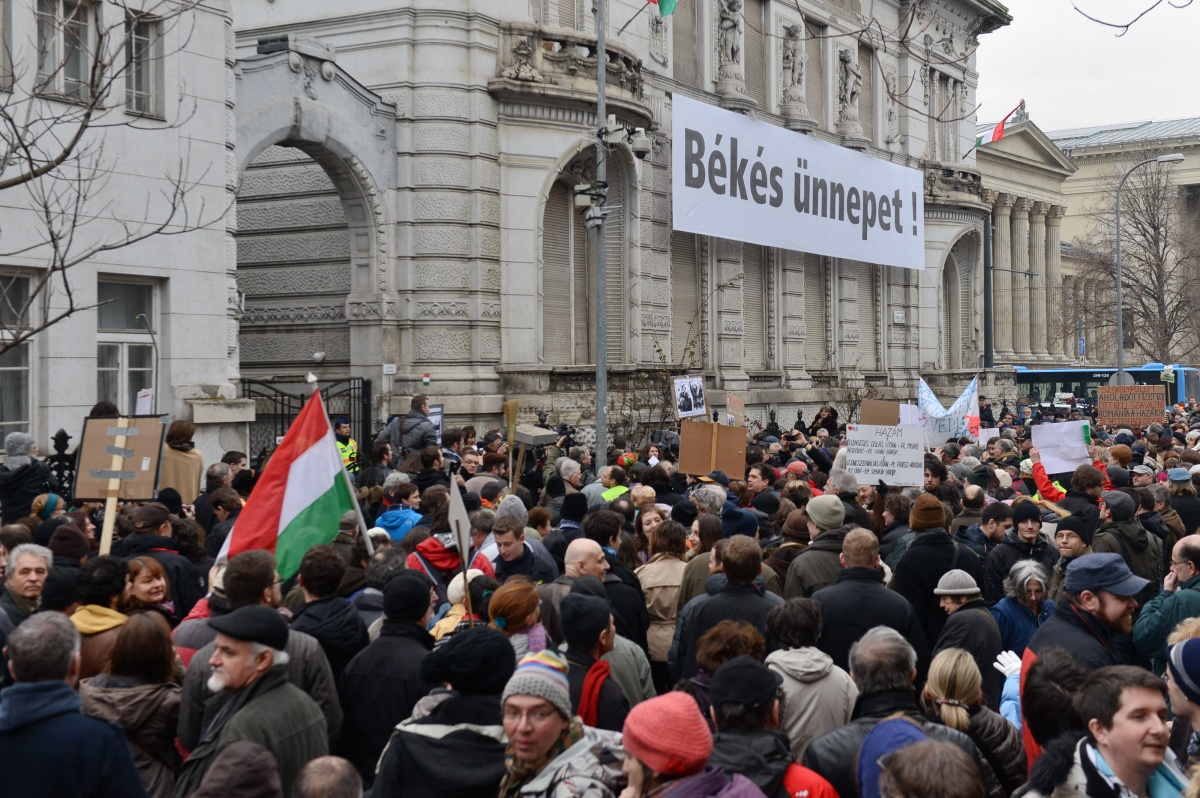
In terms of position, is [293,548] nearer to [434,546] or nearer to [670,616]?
[434,546]

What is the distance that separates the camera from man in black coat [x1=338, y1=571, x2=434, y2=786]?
18.7 ft

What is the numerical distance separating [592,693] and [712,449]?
849 cm

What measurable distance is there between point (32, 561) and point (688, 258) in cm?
2402

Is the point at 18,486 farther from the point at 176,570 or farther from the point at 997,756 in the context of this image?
the point at 997,756

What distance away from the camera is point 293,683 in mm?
5461

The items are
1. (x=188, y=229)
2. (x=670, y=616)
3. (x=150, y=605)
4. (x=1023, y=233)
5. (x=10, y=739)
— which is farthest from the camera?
(x=1023, y=233)

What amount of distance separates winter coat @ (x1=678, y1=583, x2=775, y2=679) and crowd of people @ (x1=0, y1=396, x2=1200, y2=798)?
0.02 metres

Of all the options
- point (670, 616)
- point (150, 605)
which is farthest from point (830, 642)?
point (150, 605)

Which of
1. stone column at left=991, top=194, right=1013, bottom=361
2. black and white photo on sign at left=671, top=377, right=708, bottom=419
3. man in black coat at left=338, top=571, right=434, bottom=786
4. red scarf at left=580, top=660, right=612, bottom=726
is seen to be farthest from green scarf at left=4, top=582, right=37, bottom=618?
stone column at left=991, top=194, right=1013, bottom=361

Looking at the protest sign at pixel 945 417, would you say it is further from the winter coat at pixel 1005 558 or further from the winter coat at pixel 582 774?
the winter coat at pixel 582 774

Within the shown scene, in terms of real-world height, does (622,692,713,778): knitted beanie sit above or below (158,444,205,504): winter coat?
below

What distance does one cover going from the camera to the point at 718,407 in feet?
96.5

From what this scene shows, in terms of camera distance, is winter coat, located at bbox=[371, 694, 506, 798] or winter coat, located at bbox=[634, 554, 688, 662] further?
winter coat, located at bbox=[634, 554, 688, 662]

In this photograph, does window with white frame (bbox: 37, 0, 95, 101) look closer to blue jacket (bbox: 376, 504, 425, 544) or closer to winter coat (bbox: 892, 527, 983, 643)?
blue jacket (bbox: 376, 504, 425, 544)
